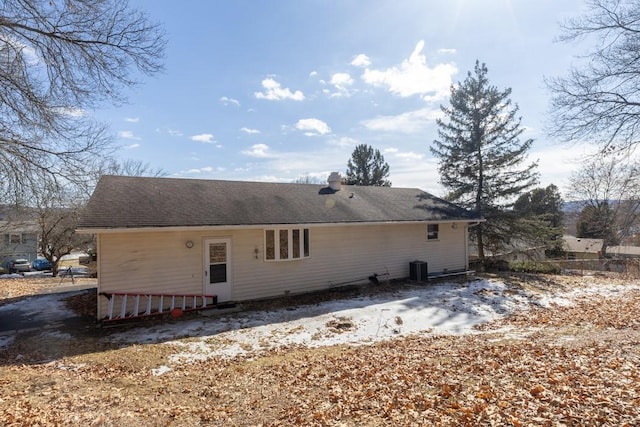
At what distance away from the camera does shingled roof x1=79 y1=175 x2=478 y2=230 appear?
9.80 metres

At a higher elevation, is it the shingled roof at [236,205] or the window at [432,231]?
the shingled roof at [236,205]

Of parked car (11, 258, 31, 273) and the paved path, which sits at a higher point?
the paved path

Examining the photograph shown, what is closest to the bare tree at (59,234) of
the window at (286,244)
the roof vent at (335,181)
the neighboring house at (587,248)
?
the window at (286,244)

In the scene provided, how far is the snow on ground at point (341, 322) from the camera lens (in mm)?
7734

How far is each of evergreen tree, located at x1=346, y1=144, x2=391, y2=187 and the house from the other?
19341mm

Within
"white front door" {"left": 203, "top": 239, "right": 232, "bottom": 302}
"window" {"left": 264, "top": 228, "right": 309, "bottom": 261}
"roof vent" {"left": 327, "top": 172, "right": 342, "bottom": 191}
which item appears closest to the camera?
"white front door" {"left": 203, "top": 239, "right": 232, "bottom": 302}

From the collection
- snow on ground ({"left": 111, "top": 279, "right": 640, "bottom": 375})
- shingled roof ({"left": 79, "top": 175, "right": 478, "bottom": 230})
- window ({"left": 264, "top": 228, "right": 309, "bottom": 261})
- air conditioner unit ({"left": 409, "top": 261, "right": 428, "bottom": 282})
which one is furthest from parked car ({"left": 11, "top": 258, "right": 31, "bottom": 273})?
air conditioner unit ({"left": 409, "top": 261, "right": 428, "bottom": 282})

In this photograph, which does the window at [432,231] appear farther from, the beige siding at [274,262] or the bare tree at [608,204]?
the bare tree at [608,204]

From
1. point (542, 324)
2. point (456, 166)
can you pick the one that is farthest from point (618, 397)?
point (456, 166)

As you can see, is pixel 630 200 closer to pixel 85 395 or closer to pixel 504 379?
pixel 504 379

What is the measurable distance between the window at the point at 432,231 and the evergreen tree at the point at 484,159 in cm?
623

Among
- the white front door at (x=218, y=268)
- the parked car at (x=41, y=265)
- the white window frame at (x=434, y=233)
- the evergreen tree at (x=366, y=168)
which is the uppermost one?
the evergreen tree at (x=366, y=168)

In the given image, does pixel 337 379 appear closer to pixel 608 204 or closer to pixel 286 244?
pixel 286 244

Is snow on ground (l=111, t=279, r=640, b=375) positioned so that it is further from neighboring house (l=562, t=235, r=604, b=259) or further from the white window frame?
neighboring house (l=562, t=235, r=604, b=259)
